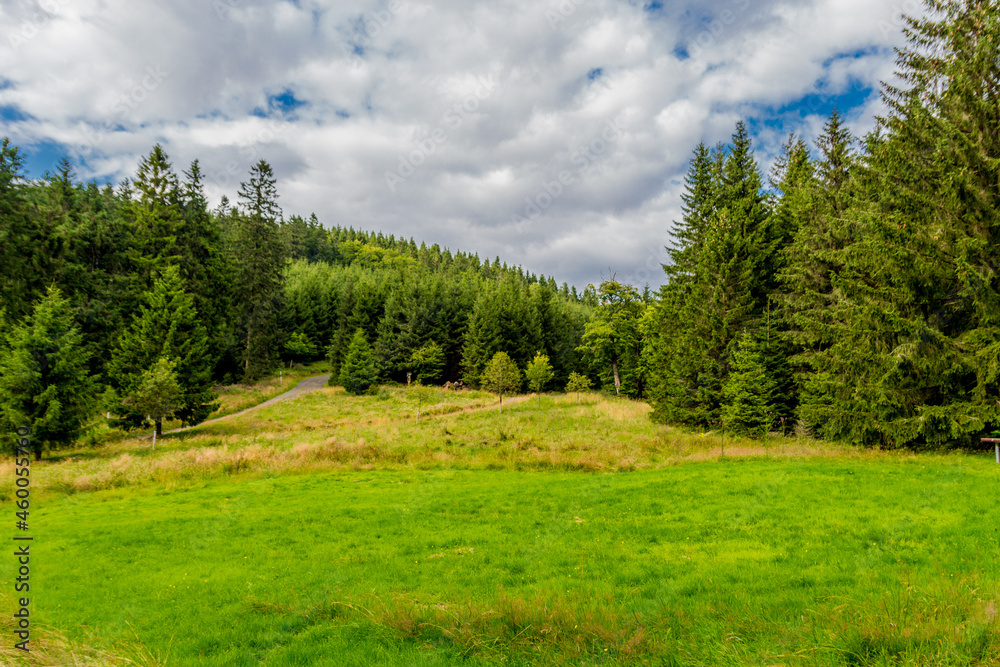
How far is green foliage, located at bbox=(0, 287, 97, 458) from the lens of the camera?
2478 cm

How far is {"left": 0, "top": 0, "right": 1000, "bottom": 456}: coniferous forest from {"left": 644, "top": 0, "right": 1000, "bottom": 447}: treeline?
87 mm

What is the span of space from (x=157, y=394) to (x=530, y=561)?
3094 cm

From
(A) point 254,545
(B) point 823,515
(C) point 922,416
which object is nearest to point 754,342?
(C) point 922,416

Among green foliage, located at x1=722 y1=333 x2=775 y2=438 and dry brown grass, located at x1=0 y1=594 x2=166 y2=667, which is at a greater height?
green foliage, located at x1=722 y1=333 x2=775 y2=438

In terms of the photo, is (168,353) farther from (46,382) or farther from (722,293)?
(722,293)

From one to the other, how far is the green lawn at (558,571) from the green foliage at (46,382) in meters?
11.7

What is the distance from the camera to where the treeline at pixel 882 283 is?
1792cm

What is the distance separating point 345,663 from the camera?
19.6ft

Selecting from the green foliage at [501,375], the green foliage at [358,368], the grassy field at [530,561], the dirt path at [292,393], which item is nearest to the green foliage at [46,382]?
the grassy field at [530,561]

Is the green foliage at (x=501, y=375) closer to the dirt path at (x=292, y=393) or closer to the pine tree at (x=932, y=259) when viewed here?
the dirt path at (x=292, y=393)

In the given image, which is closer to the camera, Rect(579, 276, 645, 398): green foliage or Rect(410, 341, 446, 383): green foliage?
Rect(579, 276, 645, 398): green foliage

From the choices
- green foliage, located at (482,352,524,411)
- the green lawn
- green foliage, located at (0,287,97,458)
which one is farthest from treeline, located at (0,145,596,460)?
green foliage, located at (482,352,524,411)

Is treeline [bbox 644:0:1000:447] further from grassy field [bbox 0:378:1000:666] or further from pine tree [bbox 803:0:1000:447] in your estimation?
grassy field [bbox 0:378:1000:666]

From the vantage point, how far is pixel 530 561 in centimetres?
987
